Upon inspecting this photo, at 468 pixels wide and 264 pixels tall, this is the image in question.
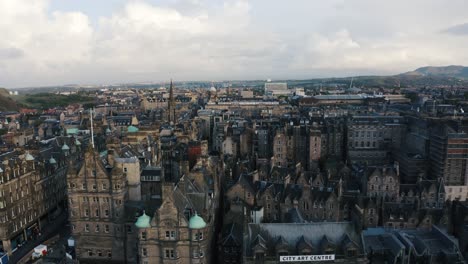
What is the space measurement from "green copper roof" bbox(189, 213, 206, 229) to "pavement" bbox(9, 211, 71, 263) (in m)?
39.2

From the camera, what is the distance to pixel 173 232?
176 ft

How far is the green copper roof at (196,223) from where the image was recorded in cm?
5312

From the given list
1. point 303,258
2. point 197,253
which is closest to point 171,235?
point 197,253

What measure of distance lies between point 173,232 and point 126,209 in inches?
547

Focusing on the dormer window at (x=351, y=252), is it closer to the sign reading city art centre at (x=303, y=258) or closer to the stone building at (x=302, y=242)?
the stone building at (x=302, y=242)

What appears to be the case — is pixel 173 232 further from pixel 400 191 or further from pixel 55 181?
pixel 400 191

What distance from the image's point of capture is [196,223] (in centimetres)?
5322

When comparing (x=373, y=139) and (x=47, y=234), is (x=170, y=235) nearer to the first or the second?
(x=47, y=234)

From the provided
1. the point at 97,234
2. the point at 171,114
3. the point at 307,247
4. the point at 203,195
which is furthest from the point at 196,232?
the point at 171,114

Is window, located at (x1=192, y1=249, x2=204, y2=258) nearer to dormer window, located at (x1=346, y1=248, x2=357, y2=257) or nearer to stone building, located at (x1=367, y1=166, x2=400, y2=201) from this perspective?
dormer window, located at (x1=346, y1=248, x2=357, y2=257)

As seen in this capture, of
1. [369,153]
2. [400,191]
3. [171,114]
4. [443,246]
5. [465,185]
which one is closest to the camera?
[443,246]

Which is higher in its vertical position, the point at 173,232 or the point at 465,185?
the point at 173,232

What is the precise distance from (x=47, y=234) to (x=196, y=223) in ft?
151

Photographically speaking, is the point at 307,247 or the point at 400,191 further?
the point at 400,191
